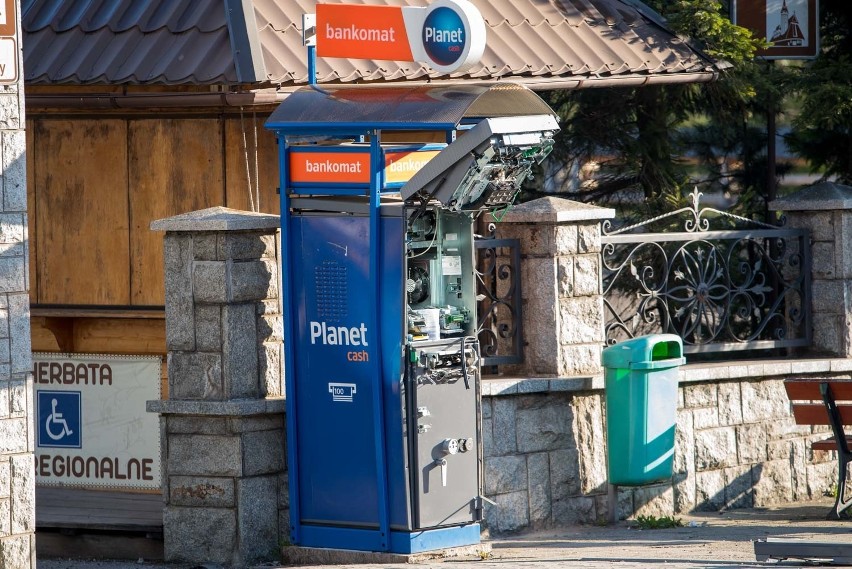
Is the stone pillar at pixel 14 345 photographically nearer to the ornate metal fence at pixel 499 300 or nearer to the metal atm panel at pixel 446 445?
the metal atm panel at pixel 446 445

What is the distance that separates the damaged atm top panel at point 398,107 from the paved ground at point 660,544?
2325 mm

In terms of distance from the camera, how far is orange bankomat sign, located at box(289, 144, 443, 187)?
7.86m

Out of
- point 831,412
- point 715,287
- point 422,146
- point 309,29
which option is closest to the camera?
point 422,146

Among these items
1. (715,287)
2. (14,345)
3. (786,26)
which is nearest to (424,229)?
(14,345)

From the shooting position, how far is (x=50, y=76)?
922 centimetres

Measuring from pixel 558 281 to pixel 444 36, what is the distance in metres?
2.11

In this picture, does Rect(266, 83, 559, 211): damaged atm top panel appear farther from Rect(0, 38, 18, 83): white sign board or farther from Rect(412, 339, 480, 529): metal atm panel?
Rect(0, 38, 18, 83): white sign board

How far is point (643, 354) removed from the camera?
9.20 metres

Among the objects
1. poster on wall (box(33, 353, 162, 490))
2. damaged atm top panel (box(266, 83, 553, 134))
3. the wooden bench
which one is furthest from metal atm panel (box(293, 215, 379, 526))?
the wooden bench

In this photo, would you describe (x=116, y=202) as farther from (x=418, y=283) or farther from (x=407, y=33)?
(x=407, y=33)

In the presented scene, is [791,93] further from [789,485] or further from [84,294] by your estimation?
[84,294]

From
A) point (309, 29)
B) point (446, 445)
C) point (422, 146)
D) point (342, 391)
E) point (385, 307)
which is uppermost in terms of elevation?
point (309, 29)

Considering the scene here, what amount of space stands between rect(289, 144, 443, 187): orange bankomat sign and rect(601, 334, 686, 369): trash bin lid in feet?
6.48

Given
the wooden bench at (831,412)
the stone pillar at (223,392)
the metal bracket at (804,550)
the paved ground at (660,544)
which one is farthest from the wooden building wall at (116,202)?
the metal bracket at (804,550)
